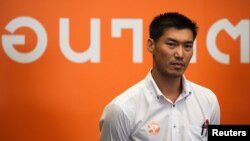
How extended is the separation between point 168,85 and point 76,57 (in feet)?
2.33

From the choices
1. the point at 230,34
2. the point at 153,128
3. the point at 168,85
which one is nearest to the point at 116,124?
the point at 153,128

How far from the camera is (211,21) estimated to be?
2.55 meters

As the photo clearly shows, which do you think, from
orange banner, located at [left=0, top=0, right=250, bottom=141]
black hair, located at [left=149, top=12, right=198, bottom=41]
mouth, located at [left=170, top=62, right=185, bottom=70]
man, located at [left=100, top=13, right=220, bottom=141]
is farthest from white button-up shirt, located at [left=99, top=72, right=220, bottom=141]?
orange banner, located at [left=0, top=0, right=250, bottom=141]

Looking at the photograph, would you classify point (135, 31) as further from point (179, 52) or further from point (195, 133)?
point (195, 133)

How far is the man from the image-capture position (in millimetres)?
1819

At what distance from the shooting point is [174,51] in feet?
6.15

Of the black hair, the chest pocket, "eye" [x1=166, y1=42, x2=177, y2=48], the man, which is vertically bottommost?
the chest pocket

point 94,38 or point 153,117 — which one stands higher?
point 94,38

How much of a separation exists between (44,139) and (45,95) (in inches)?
9.9

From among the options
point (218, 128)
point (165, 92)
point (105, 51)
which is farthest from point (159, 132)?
point (105, 51)

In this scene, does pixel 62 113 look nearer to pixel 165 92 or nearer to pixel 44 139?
pixel 44 139

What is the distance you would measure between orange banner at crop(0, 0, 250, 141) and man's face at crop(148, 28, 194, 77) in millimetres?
592

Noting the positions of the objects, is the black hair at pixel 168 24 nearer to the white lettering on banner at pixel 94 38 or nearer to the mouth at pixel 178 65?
the mouth at pixel 178 65

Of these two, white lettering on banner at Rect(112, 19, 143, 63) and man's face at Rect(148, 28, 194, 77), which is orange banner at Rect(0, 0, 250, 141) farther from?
man's face at Rect(148, 28, 194, 77)
